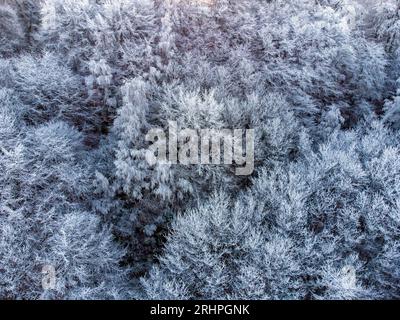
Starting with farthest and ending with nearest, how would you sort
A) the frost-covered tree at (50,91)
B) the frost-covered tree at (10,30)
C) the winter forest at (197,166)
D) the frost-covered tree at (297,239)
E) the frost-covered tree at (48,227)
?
the frost-covered tree at (10,30)
the frost-covered tree at (50,91)
the winter forest at (197,166)
the frost-covered tree at (48,227)
the frost-covered tree at (297,239)

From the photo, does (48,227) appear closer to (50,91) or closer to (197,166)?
(197,166)

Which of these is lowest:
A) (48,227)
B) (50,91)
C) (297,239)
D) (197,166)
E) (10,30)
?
(297,239)

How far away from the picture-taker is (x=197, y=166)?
61.8ft

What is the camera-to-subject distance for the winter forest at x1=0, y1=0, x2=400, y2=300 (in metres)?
15.8

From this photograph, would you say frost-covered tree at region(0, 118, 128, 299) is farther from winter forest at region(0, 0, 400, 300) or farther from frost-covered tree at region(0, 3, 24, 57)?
frost-covered tree at region(0, 3, 24, 57)

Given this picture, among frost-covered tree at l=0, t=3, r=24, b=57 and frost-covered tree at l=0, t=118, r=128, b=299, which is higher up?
frost-covered tree at l=0, t=3, r=24, b=57

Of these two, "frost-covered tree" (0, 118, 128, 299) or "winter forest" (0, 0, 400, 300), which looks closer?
"frost-covered tree" (0, 118, 128, 299)

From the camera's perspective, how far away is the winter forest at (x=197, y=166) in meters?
15.8

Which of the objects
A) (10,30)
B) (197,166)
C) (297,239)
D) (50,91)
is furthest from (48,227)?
(10,30)

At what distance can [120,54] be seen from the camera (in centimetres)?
2339

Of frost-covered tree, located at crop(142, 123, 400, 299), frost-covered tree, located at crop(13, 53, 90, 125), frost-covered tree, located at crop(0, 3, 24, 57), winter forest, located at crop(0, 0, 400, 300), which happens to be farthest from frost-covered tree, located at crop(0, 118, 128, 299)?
frost-covered tree, located at crop(0, 3, 24, 57)

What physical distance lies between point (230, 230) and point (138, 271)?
5.85 metres

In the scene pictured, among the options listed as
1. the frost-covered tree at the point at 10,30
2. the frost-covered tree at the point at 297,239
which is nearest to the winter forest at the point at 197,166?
the frost-covered tree at the point at 297,239

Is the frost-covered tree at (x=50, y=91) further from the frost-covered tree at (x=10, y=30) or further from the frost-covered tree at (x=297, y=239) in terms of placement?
the frost-covered tree at (x=297, y=239)
